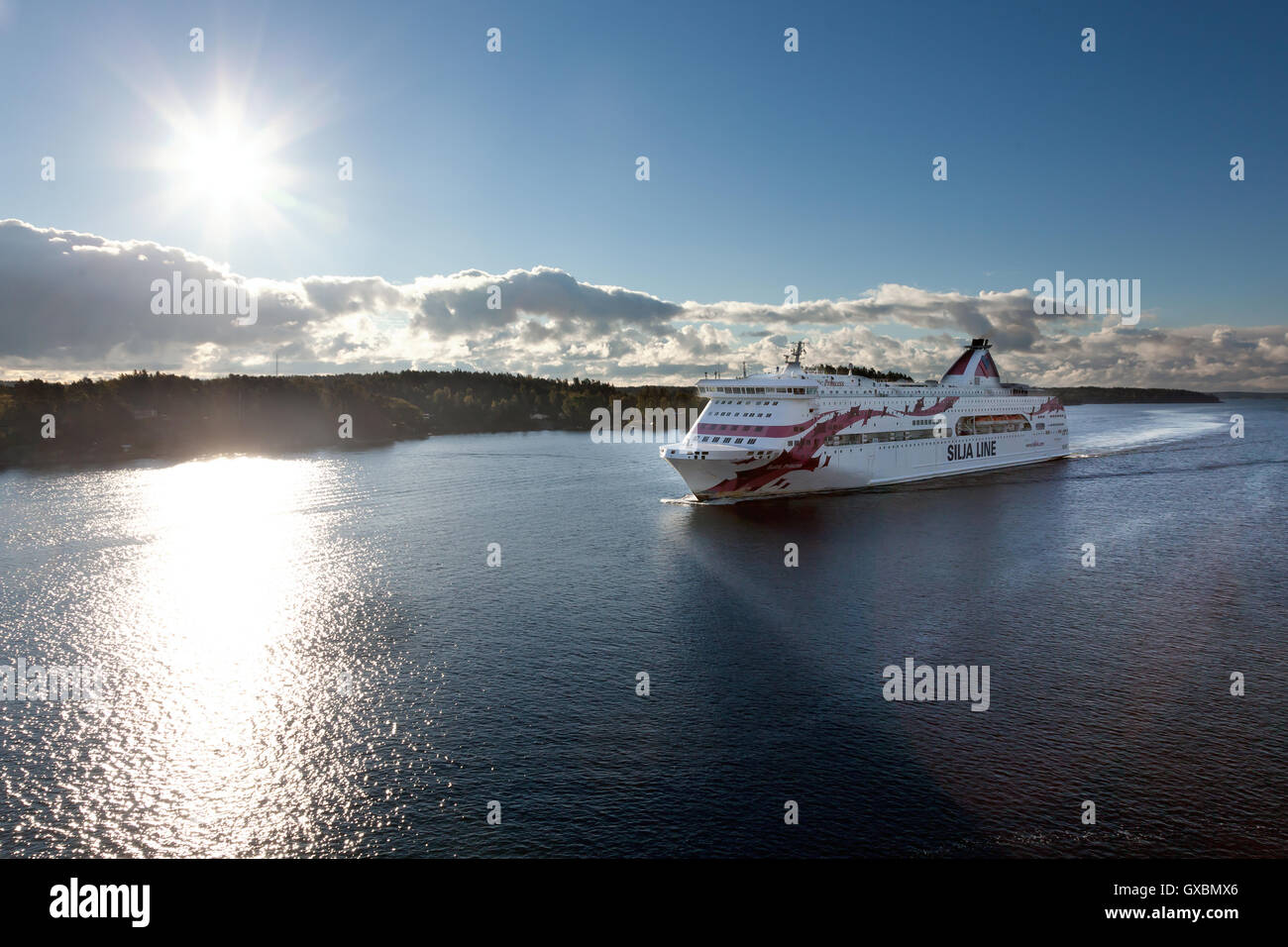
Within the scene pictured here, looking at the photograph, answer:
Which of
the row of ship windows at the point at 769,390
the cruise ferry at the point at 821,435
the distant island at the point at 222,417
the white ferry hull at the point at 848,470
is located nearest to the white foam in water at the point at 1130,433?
the white ferry hull at the point at 848,470

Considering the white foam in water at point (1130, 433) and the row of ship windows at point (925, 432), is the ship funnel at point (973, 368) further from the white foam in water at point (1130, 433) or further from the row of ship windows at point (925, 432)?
the white foam in water at point (1130, 433)

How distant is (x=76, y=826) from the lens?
53.0 feet

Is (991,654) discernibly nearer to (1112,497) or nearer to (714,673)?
(714,673)

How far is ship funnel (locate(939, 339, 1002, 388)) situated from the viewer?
8094cm

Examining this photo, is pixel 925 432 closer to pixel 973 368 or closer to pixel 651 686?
pixel 973 368

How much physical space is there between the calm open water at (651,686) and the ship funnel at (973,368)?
3375cm

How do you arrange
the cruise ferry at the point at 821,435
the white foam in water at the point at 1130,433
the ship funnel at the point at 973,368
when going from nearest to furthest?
1. the cruise ferry at the point at 821,435
2. the ship funnel at the point at 973,368
3. the white foam in water at the point at 1130,433

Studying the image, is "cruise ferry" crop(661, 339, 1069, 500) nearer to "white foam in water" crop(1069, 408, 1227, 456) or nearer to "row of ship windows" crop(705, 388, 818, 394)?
"row of ship windows" crop(705, 388, 818, 394)

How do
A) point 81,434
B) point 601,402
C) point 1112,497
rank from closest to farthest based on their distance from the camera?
point 1112,497, point 81,434, point 601,402

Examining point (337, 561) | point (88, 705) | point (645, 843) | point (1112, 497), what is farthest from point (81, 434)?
point (1112, 497)

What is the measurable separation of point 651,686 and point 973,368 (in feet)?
240

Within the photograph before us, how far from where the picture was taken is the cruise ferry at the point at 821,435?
2092 inches
